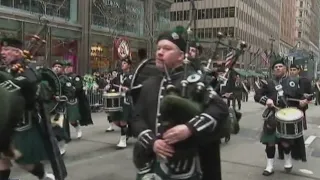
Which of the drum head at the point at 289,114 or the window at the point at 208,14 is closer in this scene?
the drum head at the point at 289,114

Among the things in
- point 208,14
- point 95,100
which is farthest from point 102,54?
point 208,14

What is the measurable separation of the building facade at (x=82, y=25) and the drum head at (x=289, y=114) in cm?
1308

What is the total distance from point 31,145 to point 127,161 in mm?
2789

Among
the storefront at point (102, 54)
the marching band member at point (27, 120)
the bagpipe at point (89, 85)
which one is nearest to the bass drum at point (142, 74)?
the marching band member at point (27, 120)

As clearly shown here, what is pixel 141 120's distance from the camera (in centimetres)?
299

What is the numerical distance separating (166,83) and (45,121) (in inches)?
96.3

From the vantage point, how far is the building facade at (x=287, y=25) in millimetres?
105494

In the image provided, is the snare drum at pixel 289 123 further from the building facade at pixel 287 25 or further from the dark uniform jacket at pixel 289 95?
the building facade at pixel 287 25

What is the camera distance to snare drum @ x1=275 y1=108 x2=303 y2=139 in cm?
645

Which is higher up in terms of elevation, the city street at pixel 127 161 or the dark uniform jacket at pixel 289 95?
the dark uniform jacket at pixel 289 95

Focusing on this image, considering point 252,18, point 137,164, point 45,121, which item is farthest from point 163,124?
point 252,18

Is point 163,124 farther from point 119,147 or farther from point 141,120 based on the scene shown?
point 119,147

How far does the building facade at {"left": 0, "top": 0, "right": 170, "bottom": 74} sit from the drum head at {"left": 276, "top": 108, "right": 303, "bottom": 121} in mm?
13079

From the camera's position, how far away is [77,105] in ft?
32.0
